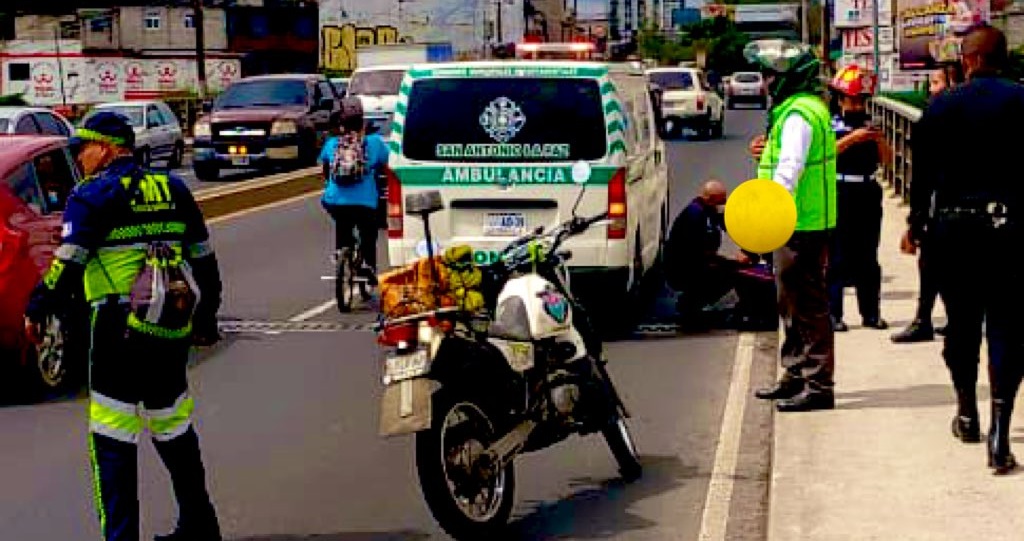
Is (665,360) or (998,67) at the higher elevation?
(998,67)

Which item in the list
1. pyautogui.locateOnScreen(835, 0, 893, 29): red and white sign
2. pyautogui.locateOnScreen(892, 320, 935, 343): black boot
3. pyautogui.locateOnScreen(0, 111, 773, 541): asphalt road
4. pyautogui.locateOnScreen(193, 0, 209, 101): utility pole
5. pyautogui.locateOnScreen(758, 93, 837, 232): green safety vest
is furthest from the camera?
pyautogui.locateOnScreen(193, 0, 209, 101): utility pole

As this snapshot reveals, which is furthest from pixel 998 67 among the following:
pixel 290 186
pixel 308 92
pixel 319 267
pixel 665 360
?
pixel 308 92

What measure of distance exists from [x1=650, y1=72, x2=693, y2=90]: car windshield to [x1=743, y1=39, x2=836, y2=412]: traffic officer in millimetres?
32104

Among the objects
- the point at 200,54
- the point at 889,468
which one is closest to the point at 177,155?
the point at 200,54

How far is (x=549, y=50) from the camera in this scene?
20188mm

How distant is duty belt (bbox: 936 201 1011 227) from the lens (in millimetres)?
7219

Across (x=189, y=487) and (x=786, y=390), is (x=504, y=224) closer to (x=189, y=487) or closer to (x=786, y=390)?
(x=786, y=390)

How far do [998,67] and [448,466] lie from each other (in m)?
2.92

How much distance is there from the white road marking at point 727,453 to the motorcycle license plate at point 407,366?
4.47 feet

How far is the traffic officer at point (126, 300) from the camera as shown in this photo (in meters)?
6.29

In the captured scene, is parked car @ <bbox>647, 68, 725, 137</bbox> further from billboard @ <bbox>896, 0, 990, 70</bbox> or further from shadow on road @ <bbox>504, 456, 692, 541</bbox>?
shadow on road @ <bbox>504, 456, 692, 541</bbox>

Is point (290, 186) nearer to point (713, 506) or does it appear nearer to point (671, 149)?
point (671, 149)

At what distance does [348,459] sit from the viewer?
8.52 metres

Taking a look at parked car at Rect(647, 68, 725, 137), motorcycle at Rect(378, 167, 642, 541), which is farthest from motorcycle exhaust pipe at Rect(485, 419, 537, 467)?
parked car at Rect(647, 68, 725, 137)
